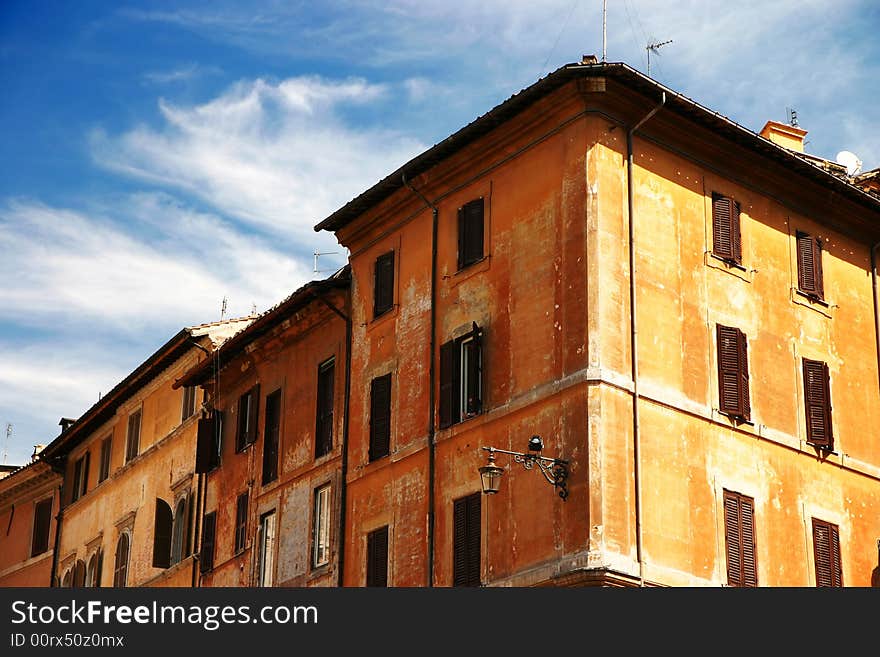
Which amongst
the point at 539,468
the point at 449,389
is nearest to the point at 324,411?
the point at 449,389

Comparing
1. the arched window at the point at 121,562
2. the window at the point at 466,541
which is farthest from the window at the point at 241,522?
the window at the point at 466,541

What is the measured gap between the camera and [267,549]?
117 feet

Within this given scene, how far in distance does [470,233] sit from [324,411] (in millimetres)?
5853

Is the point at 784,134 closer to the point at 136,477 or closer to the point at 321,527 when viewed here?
the point at 321,527

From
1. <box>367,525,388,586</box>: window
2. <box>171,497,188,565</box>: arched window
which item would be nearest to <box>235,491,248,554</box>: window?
<box>171,497,188,565</box>: arched window

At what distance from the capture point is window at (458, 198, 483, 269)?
30.5m

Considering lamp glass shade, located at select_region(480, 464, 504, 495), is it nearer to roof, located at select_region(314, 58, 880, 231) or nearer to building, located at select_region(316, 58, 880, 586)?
building, located at select_region(316, 58, 880, 586)

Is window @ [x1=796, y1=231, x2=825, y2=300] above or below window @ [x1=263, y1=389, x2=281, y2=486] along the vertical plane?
above

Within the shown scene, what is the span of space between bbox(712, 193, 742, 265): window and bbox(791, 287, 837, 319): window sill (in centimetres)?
166

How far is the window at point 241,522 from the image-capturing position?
36719 millimetres

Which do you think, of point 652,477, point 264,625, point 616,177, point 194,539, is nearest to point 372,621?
point 264,625

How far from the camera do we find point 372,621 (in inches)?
757

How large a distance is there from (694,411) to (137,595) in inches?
478

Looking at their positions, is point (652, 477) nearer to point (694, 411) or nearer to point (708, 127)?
point (694, 411)
